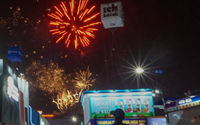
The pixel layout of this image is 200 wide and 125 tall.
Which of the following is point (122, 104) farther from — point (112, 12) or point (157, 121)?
point (112, 12)

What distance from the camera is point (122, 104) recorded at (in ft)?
46.0

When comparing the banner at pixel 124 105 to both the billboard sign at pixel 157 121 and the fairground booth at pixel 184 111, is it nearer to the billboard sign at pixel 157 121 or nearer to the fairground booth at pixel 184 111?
the billboard sign at pixel 157 121

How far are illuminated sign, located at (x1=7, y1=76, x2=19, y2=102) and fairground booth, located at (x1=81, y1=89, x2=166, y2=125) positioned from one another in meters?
3.21

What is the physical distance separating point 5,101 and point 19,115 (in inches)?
106

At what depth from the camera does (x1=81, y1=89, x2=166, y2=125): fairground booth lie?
13609 millimetres

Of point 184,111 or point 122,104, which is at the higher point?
point 122,104

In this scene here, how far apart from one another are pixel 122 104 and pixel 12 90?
206 inches

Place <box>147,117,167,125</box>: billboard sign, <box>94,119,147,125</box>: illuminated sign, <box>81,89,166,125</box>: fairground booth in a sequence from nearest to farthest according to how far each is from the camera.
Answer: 1. <box>94,119,147,125</box>: illuminated sign
2. <box>147,117,167,125</box>: billboard sign
3. <box>81,89,166,125</box>: fairground booth

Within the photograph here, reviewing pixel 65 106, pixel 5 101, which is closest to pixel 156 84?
pixel 65 106

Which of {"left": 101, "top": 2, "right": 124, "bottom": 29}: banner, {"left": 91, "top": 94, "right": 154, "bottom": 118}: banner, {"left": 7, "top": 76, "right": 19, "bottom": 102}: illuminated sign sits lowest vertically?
{"left": 91, "top": 94, "right": 154, "bottom": 118}: banner

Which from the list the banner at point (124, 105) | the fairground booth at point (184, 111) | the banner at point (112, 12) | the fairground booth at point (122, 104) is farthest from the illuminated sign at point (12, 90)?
the banner at point (112, 12)

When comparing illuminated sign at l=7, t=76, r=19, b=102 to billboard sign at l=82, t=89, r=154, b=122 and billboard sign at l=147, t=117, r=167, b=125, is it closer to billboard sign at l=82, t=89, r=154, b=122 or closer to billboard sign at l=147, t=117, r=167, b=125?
billboard sign at l=82, t=89, r=154, b=122

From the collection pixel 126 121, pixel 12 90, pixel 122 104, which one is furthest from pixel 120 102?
pixel 12 90

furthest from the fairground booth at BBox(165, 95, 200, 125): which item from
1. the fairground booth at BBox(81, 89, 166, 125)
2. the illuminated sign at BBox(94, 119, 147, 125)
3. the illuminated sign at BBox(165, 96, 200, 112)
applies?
the fairground booth at BBox(81, 89, 166, 125)
